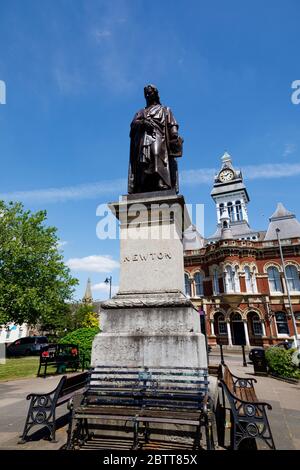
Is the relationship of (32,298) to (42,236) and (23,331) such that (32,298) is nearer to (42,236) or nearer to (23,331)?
(42,236)

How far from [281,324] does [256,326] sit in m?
2.65

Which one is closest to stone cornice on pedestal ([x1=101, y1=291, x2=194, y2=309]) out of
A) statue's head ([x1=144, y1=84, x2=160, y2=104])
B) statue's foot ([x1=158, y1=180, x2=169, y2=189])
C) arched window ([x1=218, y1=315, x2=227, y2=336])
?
statue's foot ([x1=158, y1=180, x2=169, y2=189])

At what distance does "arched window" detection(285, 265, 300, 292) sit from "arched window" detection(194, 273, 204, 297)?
10092 mm

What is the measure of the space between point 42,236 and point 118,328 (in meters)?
24.4

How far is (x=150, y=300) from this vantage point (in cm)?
430

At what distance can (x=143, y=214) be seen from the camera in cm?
503

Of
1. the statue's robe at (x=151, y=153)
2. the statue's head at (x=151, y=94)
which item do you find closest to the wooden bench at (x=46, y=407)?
the statue's robe at (x=151, y=153)

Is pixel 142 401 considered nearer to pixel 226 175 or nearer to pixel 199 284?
pixel 199 284

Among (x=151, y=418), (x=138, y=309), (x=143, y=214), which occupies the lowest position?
(x=151, y=418)

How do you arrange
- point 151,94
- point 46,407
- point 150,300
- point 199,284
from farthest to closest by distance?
point 199,284 < point 151,94 < point 150,300 < point 46,407

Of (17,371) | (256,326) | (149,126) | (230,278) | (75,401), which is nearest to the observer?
(75,401)

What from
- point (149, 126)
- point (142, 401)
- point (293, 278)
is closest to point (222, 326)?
point (293, 278)

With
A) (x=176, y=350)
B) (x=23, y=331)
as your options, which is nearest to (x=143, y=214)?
(x=176, y=350)

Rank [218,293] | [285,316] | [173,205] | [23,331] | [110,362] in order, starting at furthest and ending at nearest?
[23,331], [218,293], [285,316], [173,205], [110,362]
